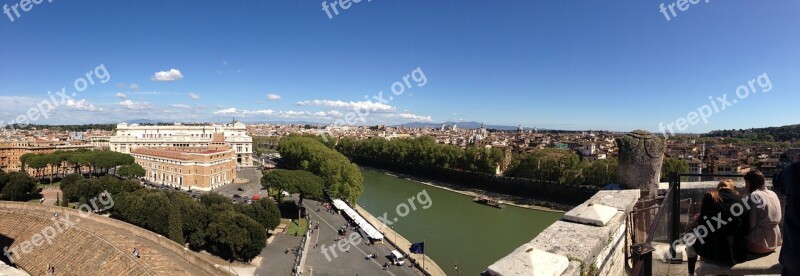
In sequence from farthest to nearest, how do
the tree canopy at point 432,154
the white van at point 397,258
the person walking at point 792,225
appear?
the tree canopy at point 432,154, the white van at point 397,258, the person walking at point 792,225

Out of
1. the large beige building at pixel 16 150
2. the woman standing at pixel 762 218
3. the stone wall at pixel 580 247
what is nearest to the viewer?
the stone wall at pixel 580 247

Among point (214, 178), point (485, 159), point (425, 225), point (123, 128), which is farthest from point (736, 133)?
point (123, 128)

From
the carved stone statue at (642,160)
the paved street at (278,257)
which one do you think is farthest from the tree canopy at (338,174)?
the carved stone statue at (642,160)

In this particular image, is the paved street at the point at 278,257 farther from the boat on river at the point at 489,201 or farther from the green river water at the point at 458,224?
the boat on river at the point at 489,201

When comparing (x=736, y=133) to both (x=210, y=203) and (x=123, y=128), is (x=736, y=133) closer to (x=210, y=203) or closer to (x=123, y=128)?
(x=210, y=203)

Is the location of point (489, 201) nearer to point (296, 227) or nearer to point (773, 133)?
point (296, 227)

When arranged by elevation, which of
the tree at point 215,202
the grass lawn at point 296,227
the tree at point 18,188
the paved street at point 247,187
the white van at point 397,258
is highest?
the tree at point 215,202
